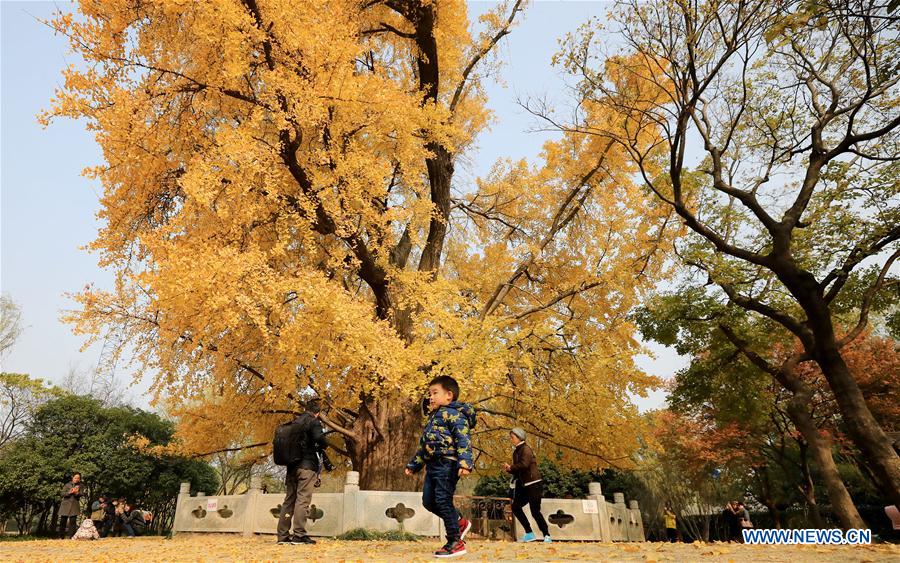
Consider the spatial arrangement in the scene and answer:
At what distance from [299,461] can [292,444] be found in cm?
23

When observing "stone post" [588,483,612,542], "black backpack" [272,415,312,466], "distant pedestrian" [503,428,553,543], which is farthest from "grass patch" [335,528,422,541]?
"stone post" [588,483,612,542]

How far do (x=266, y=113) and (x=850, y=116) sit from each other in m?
10.7

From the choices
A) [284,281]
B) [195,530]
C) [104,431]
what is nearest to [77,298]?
[284,281]

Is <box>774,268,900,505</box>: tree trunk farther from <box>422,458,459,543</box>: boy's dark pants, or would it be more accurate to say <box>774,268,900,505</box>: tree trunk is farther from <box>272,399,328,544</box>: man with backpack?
<box>272,399,328,544</box>: man with backpack

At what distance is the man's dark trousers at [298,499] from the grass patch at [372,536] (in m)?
1.90

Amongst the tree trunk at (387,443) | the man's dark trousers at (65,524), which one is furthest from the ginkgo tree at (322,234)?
the man's dark trousers at (65,524)

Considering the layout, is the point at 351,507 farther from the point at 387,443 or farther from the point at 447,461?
the point at 447,461

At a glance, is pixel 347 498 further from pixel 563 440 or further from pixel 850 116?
pixel 850 116

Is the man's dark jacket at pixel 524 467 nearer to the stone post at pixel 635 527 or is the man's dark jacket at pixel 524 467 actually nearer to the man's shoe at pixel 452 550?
the man's shoe at pixel 452 550

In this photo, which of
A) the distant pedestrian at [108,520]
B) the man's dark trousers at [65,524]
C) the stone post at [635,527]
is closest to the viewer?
the stone post at [635,527]

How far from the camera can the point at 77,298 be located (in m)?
8.60

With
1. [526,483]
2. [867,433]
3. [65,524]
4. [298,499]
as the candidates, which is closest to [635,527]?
[867,433]

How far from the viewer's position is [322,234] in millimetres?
10109

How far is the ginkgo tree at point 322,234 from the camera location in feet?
25.8
